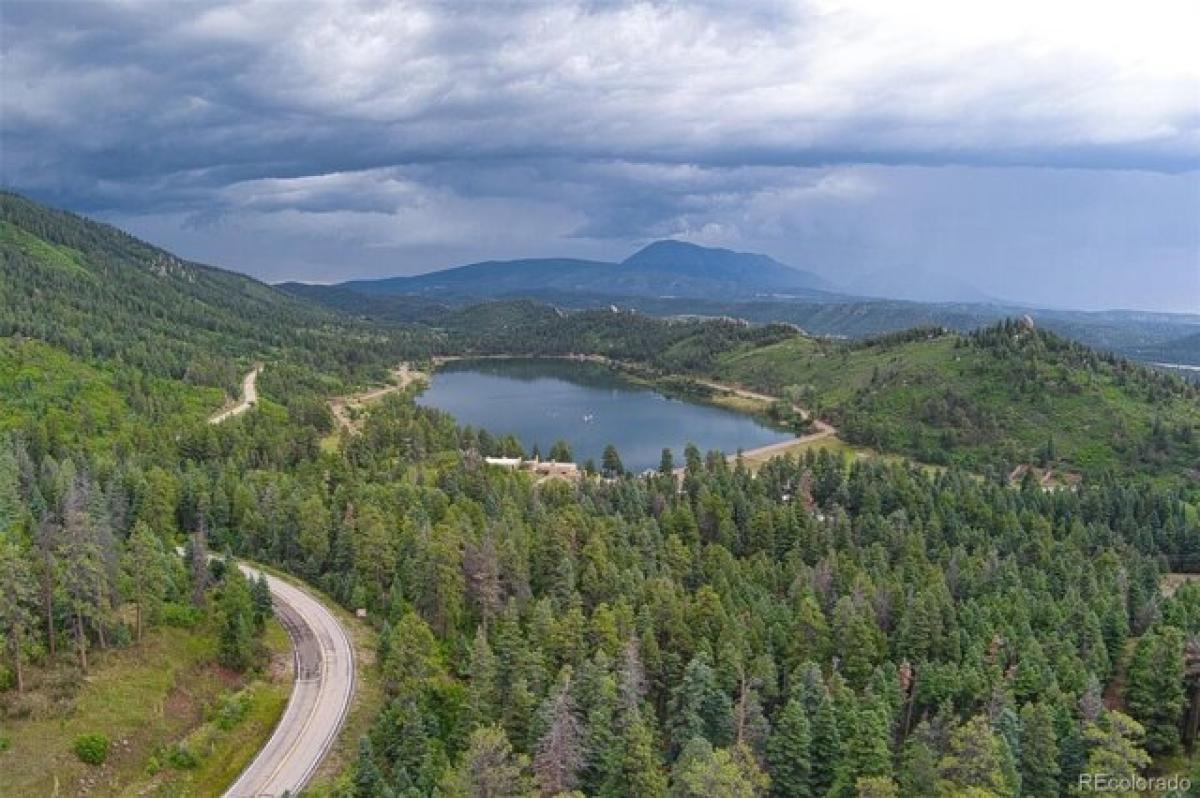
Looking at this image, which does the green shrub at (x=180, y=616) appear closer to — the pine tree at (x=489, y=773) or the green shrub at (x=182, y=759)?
the green shrub at (x=182, y=759)

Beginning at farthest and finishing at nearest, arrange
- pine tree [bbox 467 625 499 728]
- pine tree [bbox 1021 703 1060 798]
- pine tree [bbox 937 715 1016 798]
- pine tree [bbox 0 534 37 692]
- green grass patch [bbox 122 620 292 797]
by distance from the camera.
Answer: pine tree [bbox 467 625 499 728] < pine tree [bbox 0 534 37 692] < pine tree [bbox 1021 703 1060 798] < green grass patch [bbox 122 620 292 797] < pine tree [bbox 937 715 1016 798]

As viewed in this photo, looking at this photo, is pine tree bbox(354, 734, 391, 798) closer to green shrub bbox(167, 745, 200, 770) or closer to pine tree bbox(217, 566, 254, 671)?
green shrub bbox(167, 745, 200, 770)

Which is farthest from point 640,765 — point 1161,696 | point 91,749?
point 1161,696

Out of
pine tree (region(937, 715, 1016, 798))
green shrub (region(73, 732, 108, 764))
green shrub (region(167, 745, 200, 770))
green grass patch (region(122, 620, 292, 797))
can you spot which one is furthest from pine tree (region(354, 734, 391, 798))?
pine tree (region(937, 715, 1016, 798))

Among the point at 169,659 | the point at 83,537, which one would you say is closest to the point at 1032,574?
the point at 169,659

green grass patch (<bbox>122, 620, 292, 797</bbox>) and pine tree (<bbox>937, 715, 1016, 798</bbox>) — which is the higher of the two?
pine tree (<bbox>937, 715, 1016, 798</bbox>)

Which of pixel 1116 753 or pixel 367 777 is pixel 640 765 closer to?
pixel 367 777
